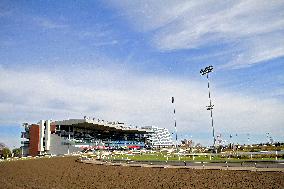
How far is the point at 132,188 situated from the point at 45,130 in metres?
108

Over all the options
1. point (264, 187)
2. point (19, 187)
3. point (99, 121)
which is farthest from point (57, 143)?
point (264, 187)

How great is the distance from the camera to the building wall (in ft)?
382

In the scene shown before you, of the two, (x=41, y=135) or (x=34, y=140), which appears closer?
(x=34, y=140)

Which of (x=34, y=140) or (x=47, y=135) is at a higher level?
(x=47, y=135)

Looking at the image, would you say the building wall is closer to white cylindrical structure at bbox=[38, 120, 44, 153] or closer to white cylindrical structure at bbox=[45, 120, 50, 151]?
white cylindrical structure at bbox=[38, 120, 44, 153]

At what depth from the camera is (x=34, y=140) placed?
117 metres

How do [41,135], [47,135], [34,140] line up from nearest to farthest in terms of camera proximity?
[34,140], [41,135], [47,135]

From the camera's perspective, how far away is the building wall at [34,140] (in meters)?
116

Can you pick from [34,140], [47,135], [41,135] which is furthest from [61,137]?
[34,140]

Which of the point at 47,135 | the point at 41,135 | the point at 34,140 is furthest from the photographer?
the point at 47,135

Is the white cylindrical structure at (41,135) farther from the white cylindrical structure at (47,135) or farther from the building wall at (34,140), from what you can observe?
the white cylindrical structure at (47,135)

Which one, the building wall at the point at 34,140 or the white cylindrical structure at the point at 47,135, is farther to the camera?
the white cylindrical structure at the point at 47,135

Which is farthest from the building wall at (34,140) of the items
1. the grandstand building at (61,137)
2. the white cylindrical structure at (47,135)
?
the white cylindrical structure at (47,135)

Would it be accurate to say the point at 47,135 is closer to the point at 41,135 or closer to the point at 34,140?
the point at 41,135
